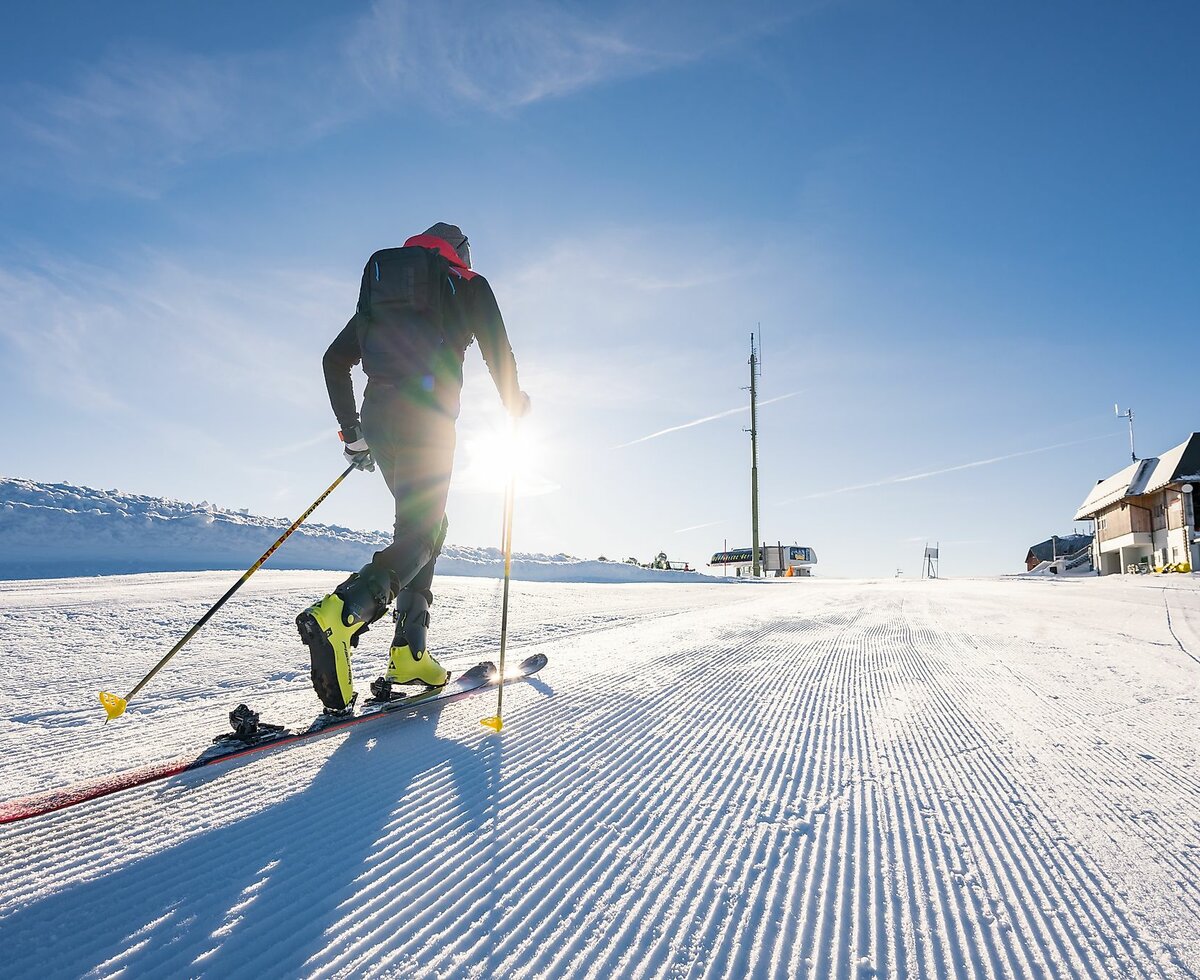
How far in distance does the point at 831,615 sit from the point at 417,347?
4.82 meters

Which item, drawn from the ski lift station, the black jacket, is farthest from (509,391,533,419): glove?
the ski lift station

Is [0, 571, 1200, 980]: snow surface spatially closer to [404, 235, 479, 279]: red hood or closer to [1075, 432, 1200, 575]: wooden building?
[404, 235, 479, 279]: red hood

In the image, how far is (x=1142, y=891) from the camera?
3.47ft

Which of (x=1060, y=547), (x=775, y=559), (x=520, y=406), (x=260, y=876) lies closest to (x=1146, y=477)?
(x=775, y=559)

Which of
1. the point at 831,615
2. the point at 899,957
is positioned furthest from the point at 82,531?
the point at 899,957

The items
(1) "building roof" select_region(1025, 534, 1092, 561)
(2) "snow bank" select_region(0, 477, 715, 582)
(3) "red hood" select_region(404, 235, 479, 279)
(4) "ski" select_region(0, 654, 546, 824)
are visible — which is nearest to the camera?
(4) "ski" select_region(0, 654, 546, 824)

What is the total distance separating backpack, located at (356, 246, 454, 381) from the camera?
8.56 feet

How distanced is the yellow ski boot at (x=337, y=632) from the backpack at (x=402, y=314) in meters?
0.94

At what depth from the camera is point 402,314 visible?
263cm

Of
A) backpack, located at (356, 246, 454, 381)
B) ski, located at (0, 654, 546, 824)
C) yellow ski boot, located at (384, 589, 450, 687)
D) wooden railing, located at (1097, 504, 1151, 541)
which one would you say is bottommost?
ski, located at (0, 654, 546, 824)

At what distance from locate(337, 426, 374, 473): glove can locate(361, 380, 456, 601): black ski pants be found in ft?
0.71

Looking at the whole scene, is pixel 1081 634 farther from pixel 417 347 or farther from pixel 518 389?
pixel 417 347

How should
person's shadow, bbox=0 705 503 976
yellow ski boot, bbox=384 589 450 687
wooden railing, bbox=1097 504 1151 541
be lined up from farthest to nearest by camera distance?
wooden railing, bbox=1097 504 1151 541, yellow ski boot, bbox=384 589 450 687, person's shadow, bbox=0 705 503 976

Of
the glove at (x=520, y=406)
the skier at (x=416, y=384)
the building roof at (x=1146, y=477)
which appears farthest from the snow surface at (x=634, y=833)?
the building roof at (x=1146, y=477)
